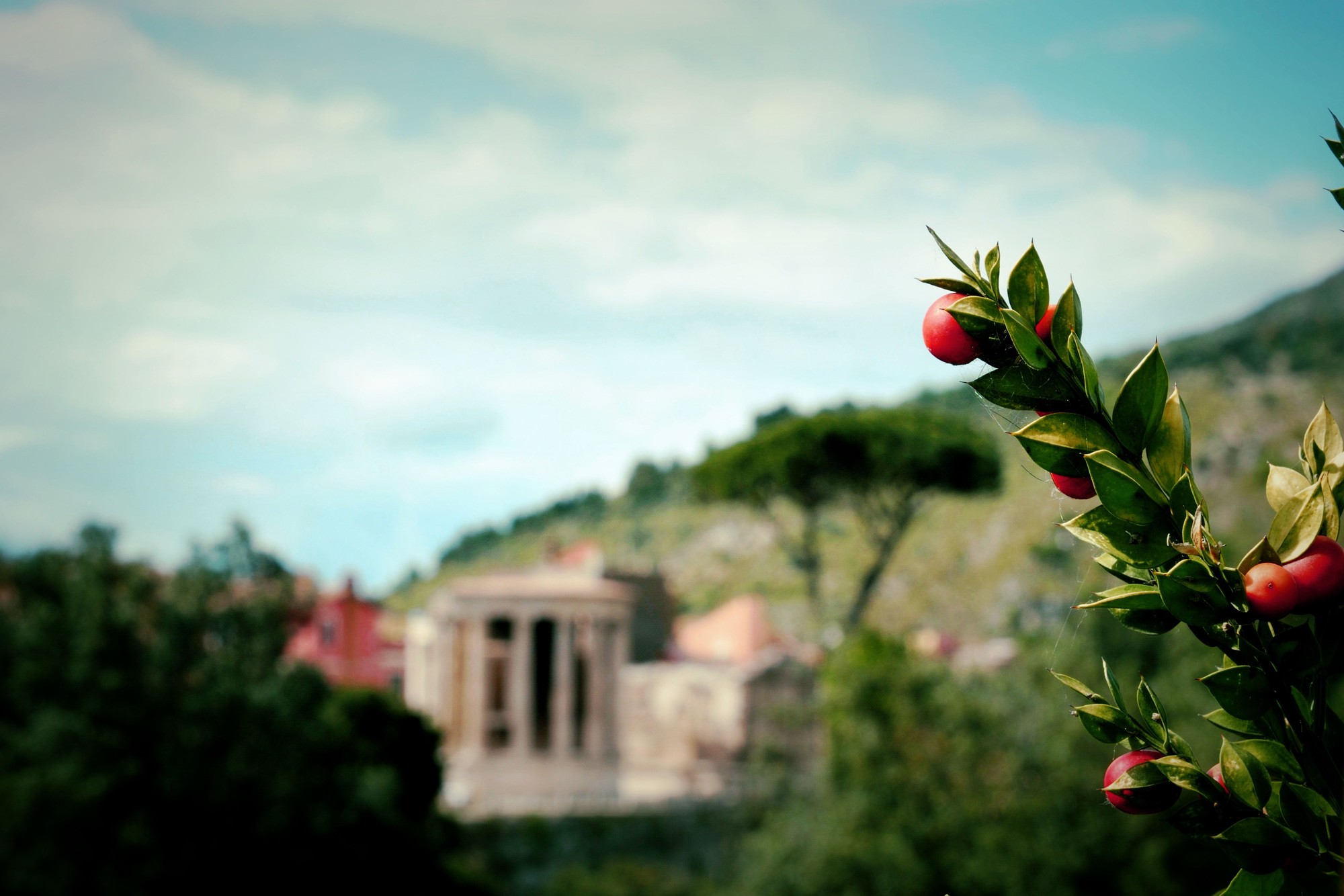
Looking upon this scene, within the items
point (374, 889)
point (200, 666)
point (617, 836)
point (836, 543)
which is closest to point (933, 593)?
point (836, 543)

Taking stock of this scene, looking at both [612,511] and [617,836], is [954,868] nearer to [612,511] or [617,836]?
[617,836]

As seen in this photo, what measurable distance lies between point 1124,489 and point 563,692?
111 ft

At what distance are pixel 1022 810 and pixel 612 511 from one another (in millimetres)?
57671

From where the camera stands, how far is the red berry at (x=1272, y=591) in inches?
50.6

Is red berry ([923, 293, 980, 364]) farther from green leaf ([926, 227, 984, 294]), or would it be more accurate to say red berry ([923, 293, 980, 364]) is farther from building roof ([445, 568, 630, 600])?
building roof ([445, 568, 630, 600])

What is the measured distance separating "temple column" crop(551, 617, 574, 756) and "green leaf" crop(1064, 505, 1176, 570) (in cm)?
3319

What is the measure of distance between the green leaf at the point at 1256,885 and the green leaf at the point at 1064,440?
1.66 ft

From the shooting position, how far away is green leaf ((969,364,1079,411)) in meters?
1.36

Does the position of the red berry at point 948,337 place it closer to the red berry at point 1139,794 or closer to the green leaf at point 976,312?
the green leaf at point 976,312

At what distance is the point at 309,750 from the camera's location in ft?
61.4

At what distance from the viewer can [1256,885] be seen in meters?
1.43

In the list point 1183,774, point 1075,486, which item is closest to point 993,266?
point 1075,486

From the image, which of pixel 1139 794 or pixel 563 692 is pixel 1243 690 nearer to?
pixel 1139 794

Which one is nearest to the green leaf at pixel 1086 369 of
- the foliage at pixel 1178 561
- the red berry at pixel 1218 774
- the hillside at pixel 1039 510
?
the foliage at pixel 1178 561
